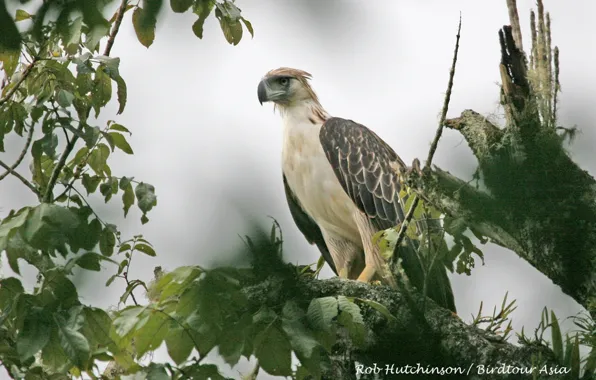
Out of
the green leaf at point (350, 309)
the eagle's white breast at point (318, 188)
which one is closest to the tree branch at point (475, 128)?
the green leaf at point (350, 309)

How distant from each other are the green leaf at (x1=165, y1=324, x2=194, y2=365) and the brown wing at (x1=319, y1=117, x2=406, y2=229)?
3.50m

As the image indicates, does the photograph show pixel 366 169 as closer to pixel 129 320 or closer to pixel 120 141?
pixel 120 141

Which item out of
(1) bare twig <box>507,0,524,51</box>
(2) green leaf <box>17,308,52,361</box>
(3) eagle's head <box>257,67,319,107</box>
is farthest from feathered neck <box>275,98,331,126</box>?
(2) green leaf <box>17,308,52,361</box>

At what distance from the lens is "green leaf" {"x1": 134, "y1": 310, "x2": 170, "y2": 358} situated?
2740 mm

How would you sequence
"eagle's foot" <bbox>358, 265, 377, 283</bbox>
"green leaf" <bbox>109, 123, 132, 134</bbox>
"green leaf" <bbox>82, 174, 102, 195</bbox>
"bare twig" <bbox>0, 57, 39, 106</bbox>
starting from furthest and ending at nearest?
"eagle's foot" <bbox>358, 265, 377, 283</bbox>
"green leaf" <bbox>82, 174, 102, 195</bbox>
"green leaf" <bbox>109, 123, 132, 134</bbox>
"bare twig" <bbox>0, 57, 39, 106</bbox>

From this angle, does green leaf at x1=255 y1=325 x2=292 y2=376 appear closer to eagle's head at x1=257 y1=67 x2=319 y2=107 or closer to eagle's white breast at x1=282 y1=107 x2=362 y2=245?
eagle's white breast at x1=282 y1=107 x2=362 y2=245

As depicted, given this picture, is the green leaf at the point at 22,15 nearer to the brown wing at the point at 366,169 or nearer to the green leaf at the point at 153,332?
the green leaf at the point at 153,332

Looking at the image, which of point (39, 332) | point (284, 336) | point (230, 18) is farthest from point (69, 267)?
point (230, 18)

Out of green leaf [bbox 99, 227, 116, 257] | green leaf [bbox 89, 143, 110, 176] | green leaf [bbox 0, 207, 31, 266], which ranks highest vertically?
green leaf [bbox 89, 143, 110, 176]

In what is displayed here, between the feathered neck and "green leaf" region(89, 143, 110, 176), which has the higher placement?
the feathered neck

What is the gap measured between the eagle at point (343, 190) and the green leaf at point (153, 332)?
127 inches

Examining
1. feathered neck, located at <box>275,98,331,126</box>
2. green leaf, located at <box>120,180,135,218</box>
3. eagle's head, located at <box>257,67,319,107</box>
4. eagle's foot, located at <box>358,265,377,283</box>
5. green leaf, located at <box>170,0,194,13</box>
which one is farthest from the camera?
eagle's head, located at <box>257,67,319,107</box>

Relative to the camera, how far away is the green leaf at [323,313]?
2160 millimetres

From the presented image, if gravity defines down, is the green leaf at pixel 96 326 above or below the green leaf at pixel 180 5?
below
